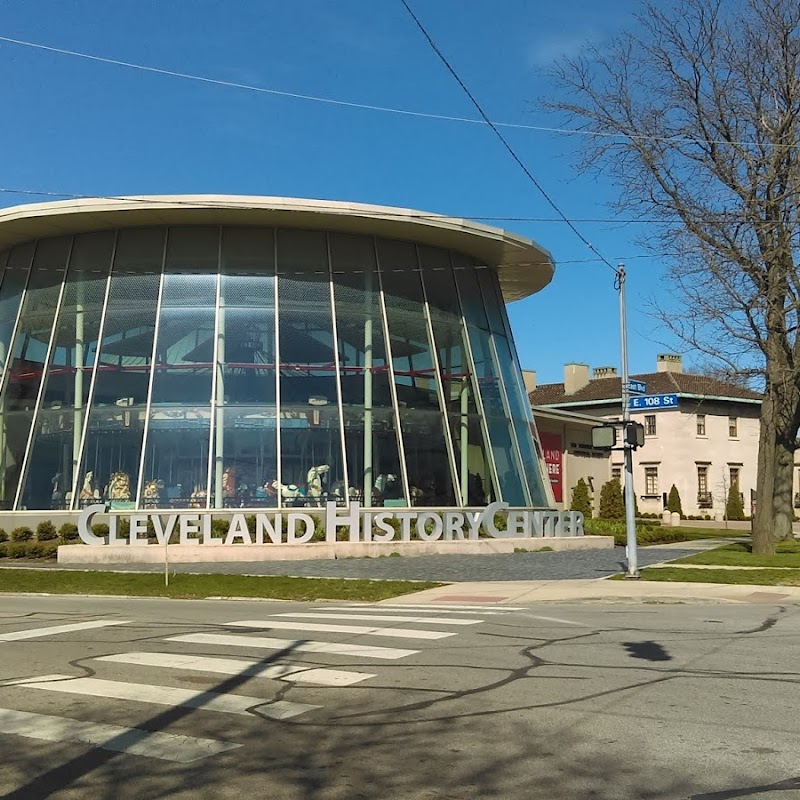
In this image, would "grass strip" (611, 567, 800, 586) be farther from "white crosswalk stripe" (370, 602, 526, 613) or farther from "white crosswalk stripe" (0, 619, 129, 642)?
"white crosswalk stripe" (0, 619, 129, 642)

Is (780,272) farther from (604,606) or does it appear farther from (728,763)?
(728,763)

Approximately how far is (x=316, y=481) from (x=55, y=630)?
53.0 feet

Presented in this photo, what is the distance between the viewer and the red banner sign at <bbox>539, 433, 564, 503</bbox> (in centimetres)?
5184

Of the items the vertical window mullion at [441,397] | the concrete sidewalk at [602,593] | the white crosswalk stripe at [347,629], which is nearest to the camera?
the white crosswalk stripe at [347,629]

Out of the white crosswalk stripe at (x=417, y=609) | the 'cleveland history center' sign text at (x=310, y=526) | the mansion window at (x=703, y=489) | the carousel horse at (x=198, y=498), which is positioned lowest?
the white crosswalk stripe at (x=417, y=609)

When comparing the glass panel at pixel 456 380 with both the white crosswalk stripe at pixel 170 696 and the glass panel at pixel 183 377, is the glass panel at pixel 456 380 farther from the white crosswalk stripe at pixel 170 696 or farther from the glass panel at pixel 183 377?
the white crosswalk stripe at pixel 170 696

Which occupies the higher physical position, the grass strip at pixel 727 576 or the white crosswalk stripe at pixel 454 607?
the grass strip at pixel 727 576

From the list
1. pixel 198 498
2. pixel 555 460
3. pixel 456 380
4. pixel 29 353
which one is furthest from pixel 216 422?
pixel 555 460

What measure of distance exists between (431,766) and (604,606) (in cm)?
1044

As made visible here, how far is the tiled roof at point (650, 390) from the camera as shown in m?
67.2

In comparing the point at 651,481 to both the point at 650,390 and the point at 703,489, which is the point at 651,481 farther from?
the point at 650,390

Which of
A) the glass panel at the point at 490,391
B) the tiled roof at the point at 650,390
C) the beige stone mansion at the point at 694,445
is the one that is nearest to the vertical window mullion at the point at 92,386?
the glass panel at the point at 490,391

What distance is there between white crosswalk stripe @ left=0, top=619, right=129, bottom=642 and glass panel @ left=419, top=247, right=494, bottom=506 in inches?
715

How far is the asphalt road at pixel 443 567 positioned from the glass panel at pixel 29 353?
6.55m
